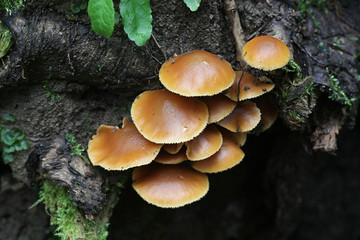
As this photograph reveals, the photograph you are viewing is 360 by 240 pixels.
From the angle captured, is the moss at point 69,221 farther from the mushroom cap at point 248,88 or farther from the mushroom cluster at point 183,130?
the mushroom cap at point 248,88

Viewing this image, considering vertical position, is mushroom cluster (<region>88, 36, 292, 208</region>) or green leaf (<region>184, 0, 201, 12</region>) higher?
green leaf (<region>184, 0, 201, 12</region>)

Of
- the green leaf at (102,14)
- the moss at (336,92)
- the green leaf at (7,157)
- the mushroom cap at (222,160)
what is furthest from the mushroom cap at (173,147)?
the green leaf at (7,157)

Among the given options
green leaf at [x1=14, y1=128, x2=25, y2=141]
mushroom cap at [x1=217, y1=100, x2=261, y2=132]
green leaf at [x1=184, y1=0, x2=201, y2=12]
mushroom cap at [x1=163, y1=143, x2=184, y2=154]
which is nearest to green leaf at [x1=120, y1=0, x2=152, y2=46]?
green leaf at [x1=184, y1=0, x2=201, y2=12]

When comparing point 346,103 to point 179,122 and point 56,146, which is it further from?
point 56,146

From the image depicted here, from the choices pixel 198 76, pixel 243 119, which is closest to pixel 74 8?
pixel 198 76

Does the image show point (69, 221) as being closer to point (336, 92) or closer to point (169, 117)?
point (169, 117)

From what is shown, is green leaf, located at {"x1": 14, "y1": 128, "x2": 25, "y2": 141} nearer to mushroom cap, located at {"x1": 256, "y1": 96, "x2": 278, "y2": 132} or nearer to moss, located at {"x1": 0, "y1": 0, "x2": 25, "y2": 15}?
moss, located at {"x1": 0, "y1": 0, "x2": 25, "y2": 15}

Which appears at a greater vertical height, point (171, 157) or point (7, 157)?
point (7, 157)
